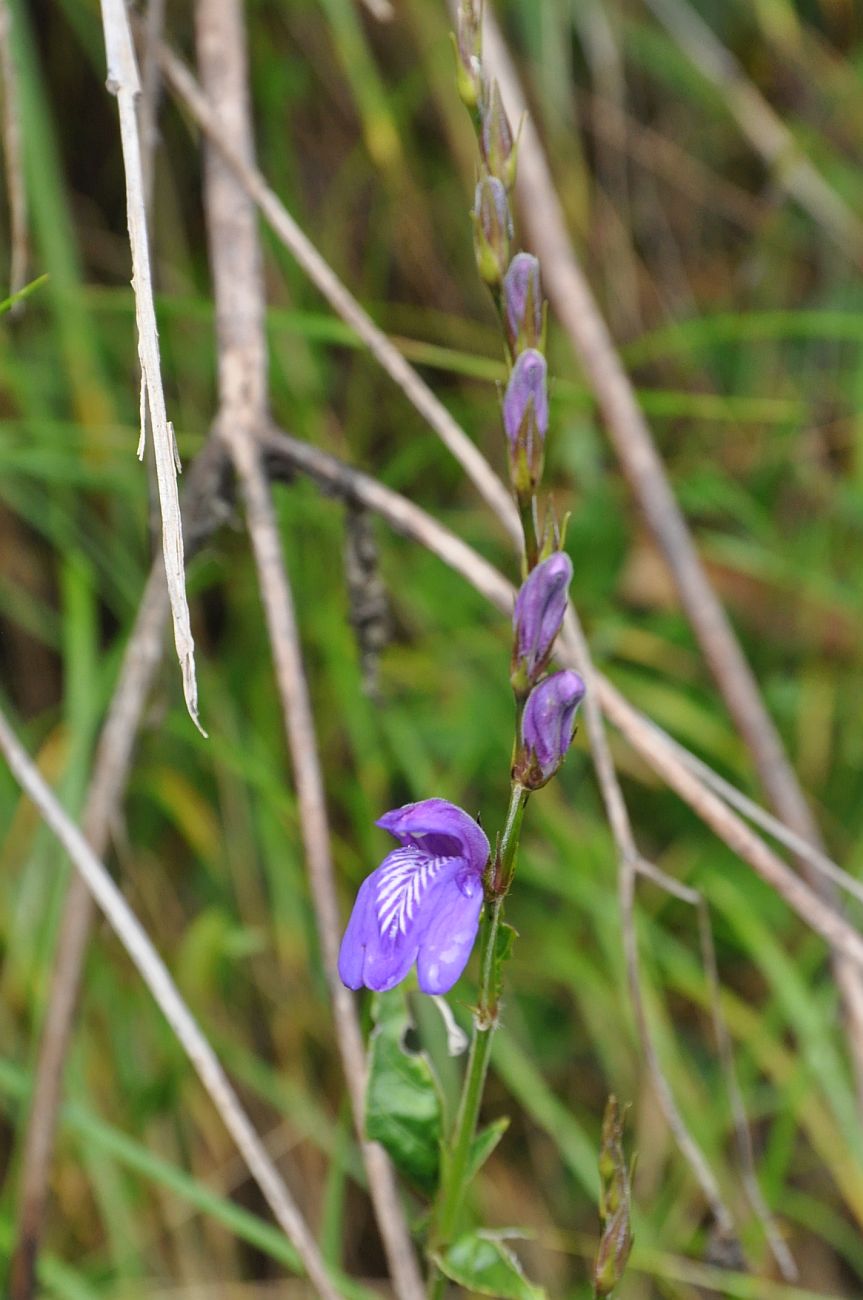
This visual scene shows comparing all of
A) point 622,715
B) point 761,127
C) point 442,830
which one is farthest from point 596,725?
point 761,127

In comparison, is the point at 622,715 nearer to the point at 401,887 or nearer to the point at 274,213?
the point at 401,887

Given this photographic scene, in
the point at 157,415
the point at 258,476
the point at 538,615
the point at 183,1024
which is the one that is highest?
the point at 157,415

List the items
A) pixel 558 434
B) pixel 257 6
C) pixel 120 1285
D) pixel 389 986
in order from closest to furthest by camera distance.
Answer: pixel 389 986 < pixel 120 1285 < pixel 257 6 < pixel 558 434

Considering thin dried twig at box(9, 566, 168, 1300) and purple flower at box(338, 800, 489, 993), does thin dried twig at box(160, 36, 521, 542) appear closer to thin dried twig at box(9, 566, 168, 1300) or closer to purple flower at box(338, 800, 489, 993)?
thin dried twig at box(9, 566, 168, 1300)

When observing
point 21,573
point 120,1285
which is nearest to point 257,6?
point 21,573

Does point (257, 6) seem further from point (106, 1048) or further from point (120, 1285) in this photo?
point (120, 1285)

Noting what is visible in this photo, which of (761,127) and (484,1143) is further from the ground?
(761,127)
